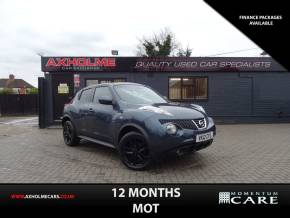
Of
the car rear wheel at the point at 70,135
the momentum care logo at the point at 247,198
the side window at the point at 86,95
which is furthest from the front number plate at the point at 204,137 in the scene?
the car rear wheel at the point at 70,135

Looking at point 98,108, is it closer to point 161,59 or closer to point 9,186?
point 9,186

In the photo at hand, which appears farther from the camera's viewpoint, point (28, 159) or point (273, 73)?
point (273, 73)

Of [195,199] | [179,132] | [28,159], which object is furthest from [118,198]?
[28,159]

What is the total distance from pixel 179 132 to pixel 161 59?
9.17 m

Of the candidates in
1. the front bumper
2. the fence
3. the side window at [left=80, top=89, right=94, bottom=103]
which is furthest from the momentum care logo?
the fence

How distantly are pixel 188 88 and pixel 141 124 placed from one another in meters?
9.33

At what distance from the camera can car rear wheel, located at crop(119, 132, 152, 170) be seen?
15.5ft

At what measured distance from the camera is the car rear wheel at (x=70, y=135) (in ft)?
22.9

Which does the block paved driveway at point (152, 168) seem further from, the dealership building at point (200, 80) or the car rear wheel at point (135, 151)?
the dealership building at point (200, 80)

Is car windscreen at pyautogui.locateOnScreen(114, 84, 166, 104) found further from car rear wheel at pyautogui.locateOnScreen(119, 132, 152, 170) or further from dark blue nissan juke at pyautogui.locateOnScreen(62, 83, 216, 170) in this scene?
car rear wheel at pyautogui.locateOnScreen(119, 132, 152, 170)

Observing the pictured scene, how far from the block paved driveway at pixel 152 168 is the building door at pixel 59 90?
5.39 metres

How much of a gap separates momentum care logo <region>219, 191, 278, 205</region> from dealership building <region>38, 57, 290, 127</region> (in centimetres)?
1029

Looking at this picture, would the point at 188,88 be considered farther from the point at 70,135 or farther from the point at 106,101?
the point at 106,101

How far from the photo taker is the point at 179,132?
450 centimetres
